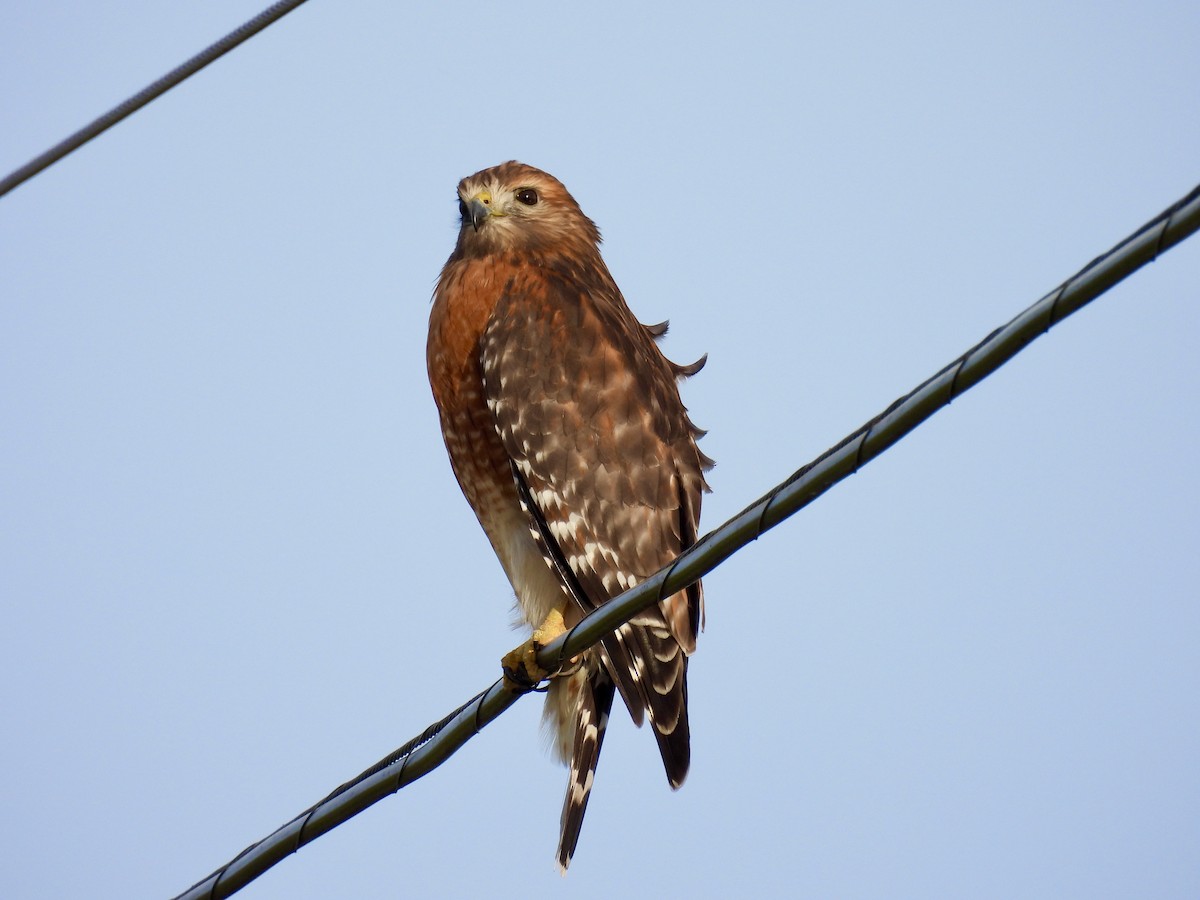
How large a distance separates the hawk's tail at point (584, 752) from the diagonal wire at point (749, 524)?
31.1 inches

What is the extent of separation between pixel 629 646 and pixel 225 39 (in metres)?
2.19

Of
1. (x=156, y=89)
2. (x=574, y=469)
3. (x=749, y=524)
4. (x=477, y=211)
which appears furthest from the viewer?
(x=477, y=211)

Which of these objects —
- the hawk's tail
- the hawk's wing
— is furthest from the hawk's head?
the hawk's tail

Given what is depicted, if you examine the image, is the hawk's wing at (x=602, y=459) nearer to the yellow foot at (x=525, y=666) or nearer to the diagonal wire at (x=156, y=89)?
the yellow foot at (x=525, y=666)

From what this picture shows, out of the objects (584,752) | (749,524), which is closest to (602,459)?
(584,752)

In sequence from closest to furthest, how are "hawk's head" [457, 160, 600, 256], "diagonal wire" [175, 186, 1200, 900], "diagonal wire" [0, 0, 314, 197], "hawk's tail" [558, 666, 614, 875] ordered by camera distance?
"diagonal wire" [175, 186, 1200, 900] → "diagonal wire" [0, 0, 314, 197] → "hawk's tail" [558, 666, 614, 875] → "hawk's head" [457, 160, 600, 256]

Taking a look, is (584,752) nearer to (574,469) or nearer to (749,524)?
(574,469)

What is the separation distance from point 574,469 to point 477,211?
129 cm

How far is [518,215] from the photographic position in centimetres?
599

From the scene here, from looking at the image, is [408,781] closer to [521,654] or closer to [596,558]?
[521,654]

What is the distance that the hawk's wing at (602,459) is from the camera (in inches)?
192

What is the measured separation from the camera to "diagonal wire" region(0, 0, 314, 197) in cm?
396

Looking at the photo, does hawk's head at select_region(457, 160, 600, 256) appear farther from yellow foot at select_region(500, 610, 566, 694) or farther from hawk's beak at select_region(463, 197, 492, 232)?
yellow foot at select_region(500, 610, 566, 694)

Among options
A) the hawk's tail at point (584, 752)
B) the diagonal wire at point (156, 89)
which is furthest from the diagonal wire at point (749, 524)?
the diagonal wire at point (156, 89)
